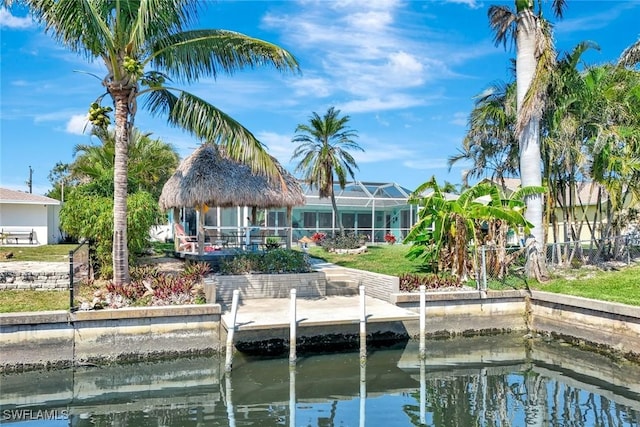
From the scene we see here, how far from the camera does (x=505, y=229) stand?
14.2 m

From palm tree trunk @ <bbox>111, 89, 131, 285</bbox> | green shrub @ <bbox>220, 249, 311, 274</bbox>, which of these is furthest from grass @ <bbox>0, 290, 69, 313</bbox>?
green shrub @ <bbox>220, 249, 311, 274</bbox>

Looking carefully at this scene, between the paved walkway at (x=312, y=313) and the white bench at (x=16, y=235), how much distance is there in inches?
756

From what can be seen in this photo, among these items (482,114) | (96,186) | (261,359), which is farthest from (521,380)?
(96,186)

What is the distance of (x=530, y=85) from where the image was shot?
14156mm

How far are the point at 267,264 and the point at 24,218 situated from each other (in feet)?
64.2

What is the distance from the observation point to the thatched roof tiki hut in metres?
15.5

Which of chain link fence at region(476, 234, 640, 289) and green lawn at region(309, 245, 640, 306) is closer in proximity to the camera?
green lawn at region(309, 245, 640, 306)

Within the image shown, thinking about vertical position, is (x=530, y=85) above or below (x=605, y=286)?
above

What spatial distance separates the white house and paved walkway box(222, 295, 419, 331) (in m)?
18.5

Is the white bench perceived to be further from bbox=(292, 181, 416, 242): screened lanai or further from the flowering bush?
the flowering bush

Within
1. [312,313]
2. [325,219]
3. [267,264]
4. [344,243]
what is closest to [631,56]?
[344,243]

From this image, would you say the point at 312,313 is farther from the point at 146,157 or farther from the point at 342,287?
the point at 146,157

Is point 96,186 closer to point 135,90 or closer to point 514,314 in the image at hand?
point 135,90

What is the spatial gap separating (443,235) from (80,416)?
10451mm
